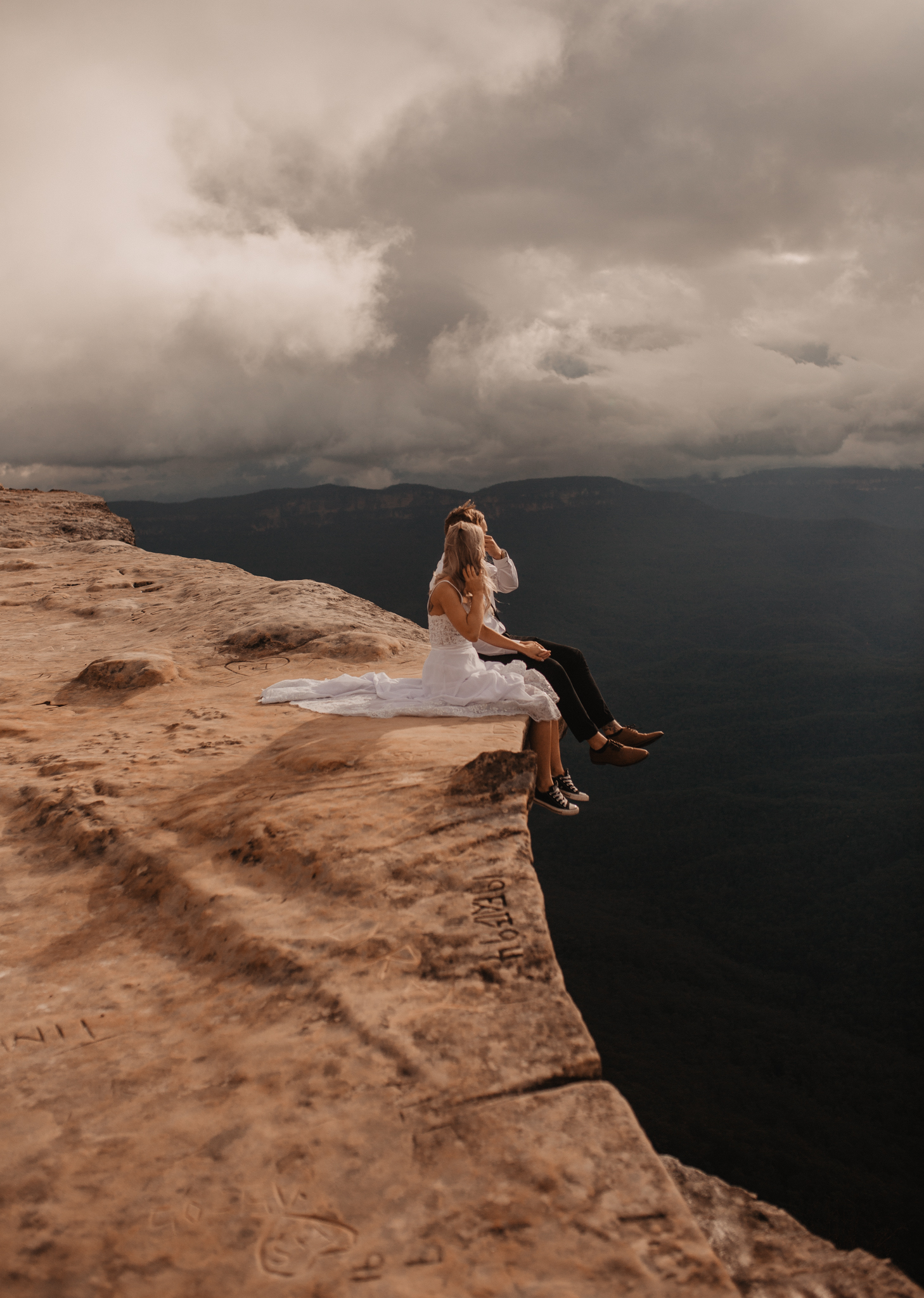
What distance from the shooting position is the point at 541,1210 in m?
2.59

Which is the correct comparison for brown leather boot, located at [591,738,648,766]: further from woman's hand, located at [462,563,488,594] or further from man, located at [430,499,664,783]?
woman's hand, located at [462,563,488,594]

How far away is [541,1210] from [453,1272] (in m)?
0.38

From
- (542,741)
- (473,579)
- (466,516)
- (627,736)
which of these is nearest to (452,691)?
(542,741)

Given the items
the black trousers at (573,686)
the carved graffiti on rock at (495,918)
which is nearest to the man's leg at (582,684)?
the black trousers at (573,686)

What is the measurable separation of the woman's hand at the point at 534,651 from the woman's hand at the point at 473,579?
888 mm

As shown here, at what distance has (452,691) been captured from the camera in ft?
24.6

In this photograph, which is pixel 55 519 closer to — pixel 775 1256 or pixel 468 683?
pixel 468 683

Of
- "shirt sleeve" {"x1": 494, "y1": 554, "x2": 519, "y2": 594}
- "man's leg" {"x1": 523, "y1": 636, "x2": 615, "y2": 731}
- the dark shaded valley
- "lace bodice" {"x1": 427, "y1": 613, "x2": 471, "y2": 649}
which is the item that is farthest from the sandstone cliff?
the dark shaded valley

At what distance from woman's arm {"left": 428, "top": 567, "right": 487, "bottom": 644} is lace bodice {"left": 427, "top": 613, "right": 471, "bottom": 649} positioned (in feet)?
0.66

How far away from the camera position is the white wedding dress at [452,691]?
7.16 metres

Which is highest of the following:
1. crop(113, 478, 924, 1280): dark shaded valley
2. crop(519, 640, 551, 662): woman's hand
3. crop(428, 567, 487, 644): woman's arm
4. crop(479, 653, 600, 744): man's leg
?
crop(428, 567, 487, 644): woman's arm

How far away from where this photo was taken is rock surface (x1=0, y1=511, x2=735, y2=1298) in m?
2.51

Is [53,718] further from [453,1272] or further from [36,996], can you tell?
[453,1272]

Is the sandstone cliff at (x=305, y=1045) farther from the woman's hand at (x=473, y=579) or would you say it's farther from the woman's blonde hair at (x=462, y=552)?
the woman's blonde hair at (x=462, y=552)
